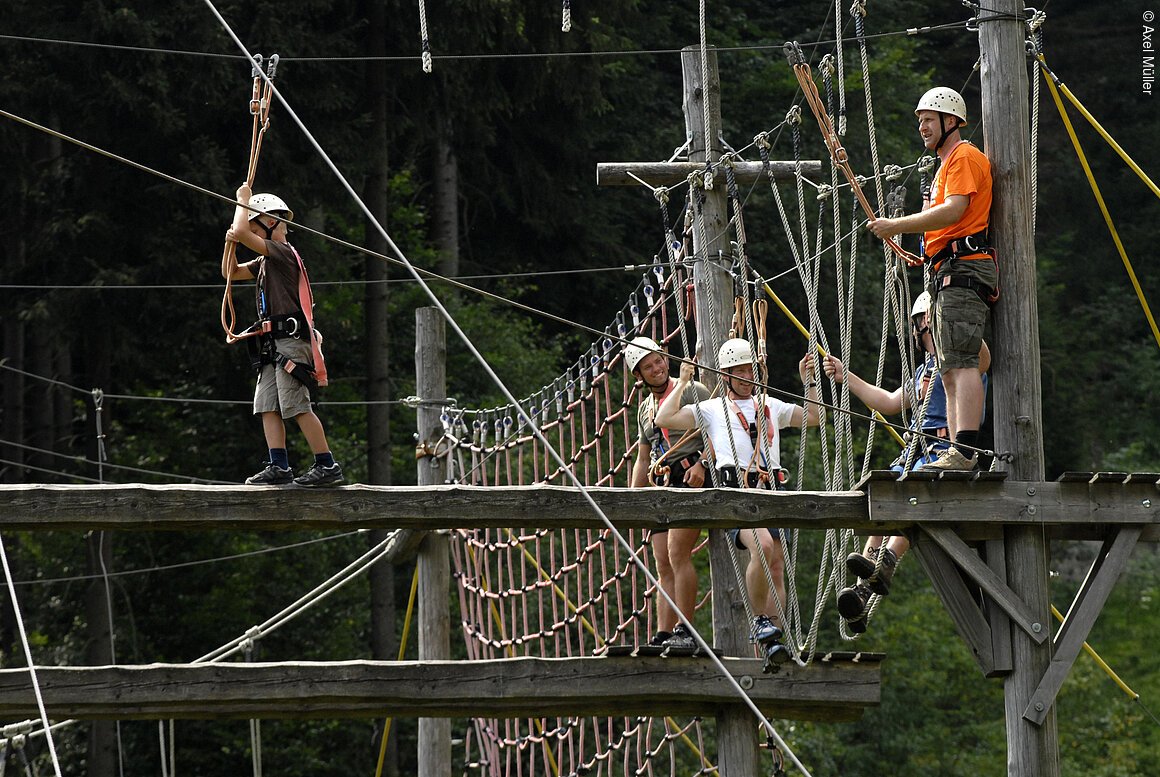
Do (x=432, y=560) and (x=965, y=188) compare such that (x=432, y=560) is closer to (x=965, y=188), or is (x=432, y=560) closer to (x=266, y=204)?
(x=266, y=204)

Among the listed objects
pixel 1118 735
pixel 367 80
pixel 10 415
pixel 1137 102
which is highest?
pixel 1137 102

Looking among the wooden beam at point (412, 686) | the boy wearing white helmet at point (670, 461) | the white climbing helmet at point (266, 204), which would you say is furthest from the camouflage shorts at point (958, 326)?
the white climbing helmet at point (266, 204)

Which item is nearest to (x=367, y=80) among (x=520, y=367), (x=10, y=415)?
(x=520, y=367)

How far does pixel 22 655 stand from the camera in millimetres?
13727

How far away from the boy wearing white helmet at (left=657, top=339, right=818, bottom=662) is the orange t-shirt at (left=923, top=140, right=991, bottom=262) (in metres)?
0.84

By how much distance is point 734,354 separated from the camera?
6805mm

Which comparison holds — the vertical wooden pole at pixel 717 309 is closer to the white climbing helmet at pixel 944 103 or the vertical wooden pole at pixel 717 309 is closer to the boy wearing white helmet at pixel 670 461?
the boy wearing white helmet at pixel 670 461

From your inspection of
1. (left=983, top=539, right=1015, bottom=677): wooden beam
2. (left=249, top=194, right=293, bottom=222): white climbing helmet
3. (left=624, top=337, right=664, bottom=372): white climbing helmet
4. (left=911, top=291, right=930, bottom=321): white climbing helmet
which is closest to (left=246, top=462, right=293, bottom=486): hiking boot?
(left=249, top=194, right=293, bottom=222): white climbing helmet

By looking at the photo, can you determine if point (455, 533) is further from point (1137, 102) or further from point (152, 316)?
point (1137, 102)

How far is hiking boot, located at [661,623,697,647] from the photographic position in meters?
7.01

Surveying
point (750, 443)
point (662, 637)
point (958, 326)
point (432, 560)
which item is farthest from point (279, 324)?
point (432, 560)

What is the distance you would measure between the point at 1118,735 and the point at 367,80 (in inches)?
316

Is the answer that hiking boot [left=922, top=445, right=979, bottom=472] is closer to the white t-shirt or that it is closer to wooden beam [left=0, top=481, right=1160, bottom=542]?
wooden beam [left=0, top=481, right=1160, bottom=542]

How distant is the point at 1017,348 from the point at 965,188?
513mm
